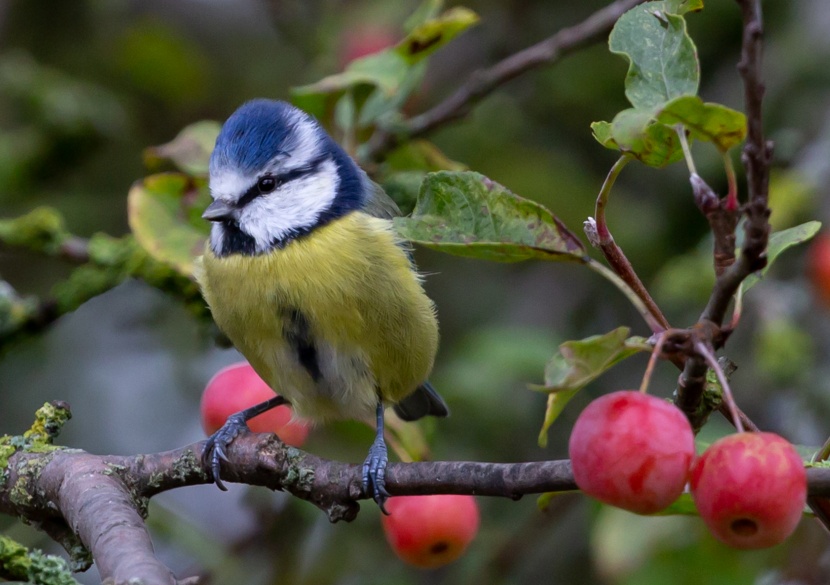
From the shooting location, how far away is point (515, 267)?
11.5 ft

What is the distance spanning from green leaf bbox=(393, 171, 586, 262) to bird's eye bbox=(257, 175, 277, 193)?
36.1 inches

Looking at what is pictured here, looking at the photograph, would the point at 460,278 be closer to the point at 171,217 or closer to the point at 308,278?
the point at 171,217

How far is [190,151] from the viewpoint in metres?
2.29

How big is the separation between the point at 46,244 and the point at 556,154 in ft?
5.74

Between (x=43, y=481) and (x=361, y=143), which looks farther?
(x=361, y=143)

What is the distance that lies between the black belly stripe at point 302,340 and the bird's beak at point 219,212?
0.85ft

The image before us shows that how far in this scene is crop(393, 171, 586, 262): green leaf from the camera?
121 cm

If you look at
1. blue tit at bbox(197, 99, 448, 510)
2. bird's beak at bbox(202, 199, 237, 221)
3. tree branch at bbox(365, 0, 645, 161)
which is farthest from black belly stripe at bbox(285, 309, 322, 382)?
tree branch at bbox(365, 0, 645, 161)

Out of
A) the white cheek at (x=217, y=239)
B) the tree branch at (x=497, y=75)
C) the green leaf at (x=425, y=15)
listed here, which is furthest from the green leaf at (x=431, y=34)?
the white cheek at (x=217, y=239)

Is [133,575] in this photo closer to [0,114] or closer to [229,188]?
[229,188]

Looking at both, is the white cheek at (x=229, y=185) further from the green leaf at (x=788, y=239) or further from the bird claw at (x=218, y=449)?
the green leaf at (x=788, y=239)

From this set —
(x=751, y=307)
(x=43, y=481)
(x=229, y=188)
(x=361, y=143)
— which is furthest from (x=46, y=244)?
(x=751, y=307)

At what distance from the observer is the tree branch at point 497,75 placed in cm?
219

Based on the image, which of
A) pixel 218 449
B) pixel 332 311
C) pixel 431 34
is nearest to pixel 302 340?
pixel 332 311
